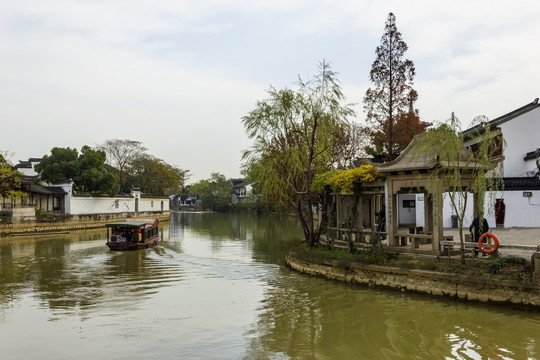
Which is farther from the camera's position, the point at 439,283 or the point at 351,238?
the point at 351,238

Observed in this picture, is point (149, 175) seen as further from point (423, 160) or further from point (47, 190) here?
point (423, 160)

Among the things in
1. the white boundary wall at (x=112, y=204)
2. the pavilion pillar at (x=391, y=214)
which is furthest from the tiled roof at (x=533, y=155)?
the white boundary wall at (x=112, y=204)

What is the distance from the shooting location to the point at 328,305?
10859mm

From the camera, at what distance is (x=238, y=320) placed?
9.88 metres

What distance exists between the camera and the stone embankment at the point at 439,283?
31.6 ft

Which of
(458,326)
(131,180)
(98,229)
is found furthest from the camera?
(131,180)

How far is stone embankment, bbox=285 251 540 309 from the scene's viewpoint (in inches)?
379

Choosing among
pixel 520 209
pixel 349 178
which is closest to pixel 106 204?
pixel 349 178

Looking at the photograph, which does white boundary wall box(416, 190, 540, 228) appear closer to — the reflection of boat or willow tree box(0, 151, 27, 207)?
the reflection of boat

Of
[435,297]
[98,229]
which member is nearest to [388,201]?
[435,297]

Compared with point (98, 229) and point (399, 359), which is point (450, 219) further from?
point (98, 229)

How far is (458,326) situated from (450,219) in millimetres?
12363

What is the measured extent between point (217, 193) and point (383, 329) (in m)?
80.2

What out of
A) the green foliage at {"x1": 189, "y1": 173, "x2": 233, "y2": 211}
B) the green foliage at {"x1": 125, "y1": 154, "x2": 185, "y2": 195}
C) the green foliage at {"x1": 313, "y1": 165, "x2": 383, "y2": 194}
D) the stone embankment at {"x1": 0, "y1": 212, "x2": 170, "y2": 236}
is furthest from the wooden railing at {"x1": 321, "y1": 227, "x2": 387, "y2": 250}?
the green foliage at {"x1": 189, "y1": 173, "x2": 233, "y2": 211}
